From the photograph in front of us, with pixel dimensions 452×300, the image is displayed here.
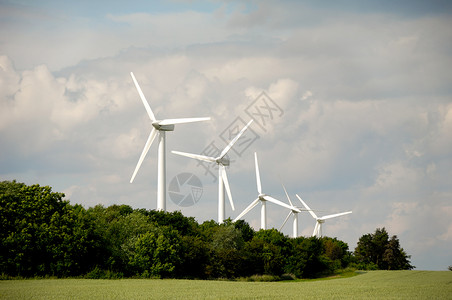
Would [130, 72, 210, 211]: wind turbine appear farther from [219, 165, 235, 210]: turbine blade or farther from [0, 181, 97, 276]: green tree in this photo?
[219, 165, 235, 210]: turbine blade

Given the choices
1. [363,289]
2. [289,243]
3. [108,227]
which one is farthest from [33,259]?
[289,243]

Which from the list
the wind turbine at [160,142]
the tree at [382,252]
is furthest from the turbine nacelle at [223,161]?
the tree at [382,252]

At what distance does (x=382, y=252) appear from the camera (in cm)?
18875

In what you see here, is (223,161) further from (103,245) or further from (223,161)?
(103,245)

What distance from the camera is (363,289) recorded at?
206 feet

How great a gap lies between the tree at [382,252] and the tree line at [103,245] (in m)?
78.4

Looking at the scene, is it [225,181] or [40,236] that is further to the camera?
[225,181]

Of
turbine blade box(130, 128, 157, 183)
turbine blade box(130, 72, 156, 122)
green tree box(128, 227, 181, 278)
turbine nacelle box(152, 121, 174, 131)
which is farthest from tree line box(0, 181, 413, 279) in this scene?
turbine blade box(130, 72, 156, 122)

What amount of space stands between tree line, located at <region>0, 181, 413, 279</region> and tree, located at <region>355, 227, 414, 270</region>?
78382mm

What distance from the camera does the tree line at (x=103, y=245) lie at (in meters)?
79.2

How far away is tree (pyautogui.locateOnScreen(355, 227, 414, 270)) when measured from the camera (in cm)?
18338

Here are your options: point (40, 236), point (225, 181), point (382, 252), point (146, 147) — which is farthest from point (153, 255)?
point (382, 252)

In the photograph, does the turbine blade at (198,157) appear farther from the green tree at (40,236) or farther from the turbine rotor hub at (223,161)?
the green tree at (40,236)

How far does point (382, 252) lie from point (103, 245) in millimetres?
123641
